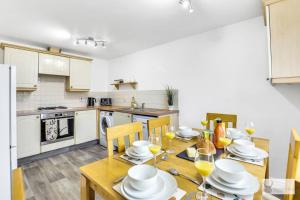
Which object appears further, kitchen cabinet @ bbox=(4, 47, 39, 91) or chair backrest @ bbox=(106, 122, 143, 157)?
kitchen cabinet @ bbox=(4, 47, 39, 91)

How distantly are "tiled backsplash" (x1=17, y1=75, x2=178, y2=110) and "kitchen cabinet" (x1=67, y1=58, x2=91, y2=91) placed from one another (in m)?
0.27

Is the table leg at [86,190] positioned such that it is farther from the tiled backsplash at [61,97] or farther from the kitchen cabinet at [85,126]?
the kitchen cabinet at [85,126]

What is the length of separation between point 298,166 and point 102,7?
88.0 inches

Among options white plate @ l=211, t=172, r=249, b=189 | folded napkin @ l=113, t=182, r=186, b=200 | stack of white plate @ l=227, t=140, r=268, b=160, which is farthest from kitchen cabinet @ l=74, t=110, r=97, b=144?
white plate @ l=211, t=172, r=249, b=189

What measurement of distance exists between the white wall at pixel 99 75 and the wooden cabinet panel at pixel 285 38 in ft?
12.4

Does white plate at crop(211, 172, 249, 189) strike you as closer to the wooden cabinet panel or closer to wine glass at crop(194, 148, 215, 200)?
wine glass at crop(194, 148, 215, 200)

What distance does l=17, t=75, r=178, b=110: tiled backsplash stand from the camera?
10.0 feet

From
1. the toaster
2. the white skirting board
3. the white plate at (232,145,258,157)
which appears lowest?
the white skirting board

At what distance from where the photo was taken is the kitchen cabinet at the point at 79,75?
3.43 m

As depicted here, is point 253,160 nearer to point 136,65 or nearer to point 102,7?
point 102,7

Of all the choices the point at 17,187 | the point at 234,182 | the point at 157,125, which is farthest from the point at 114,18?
the point at 234,182

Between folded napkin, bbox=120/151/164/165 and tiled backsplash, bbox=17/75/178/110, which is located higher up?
→ tiled backsplash, bbox=17/75/178/110

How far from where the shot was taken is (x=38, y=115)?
2.74 meters

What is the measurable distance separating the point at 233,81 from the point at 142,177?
2.04 metres
